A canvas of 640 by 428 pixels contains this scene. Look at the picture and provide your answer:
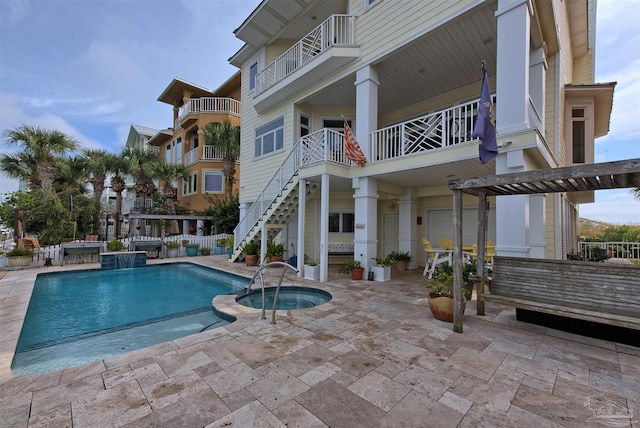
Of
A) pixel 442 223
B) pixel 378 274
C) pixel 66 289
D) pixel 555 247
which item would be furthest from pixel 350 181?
pixel 66 289

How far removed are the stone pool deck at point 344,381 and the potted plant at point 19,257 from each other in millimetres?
8487

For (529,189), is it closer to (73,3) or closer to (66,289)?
(66,289)

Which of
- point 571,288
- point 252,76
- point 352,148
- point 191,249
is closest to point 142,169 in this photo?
point 191,249

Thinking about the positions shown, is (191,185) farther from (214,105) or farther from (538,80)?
(538,80)

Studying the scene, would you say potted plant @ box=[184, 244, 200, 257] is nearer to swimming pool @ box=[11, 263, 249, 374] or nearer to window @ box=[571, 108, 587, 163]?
swimming pool @ box=[11, 263, 249, 374]

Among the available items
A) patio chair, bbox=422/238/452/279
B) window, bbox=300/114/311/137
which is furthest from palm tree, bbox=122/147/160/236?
patio chair, bbox=422/238/452/279

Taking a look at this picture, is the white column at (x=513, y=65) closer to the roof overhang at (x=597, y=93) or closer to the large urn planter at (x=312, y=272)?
the roof overhang at (x=597, y=93)

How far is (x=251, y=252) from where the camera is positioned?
1112 cm

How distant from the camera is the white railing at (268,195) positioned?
986 centimetres

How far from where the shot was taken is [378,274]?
7.79 meters

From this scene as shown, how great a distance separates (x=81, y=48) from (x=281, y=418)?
47.9ft

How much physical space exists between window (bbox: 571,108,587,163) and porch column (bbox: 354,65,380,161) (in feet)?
22.7

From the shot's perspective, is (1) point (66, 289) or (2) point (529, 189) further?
(1) point (66, 289)

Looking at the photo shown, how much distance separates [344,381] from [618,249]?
16.3 meters
